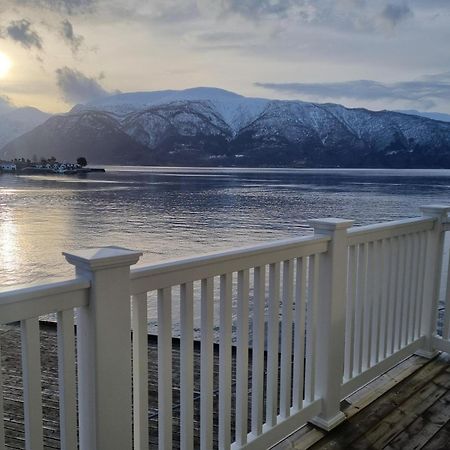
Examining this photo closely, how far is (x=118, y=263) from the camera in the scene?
1396mm

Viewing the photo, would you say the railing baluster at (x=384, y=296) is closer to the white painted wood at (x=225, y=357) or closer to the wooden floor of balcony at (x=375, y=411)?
the wooden floor of balcony at (x=375, y=411)

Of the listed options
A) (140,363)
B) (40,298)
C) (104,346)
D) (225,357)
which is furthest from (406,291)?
(40,298)

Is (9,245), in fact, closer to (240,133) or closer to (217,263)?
(217,263)

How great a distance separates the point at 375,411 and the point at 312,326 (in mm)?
689

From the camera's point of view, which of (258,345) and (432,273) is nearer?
(258,345)

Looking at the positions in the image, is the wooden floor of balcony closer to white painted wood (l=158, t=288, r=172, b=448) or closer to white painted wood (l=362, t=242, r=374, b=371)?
white painted wood (l=362, t=242, r=374, b=371)

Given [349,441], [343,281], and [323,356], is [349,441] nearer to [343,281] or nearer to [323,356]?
[323,356]


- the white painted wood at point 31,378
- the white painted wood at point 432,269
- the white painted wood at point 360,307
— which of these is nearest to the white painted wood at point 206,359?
the white painted wood at point 31,378

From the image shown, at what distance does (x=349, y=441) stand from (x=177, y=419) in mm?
849

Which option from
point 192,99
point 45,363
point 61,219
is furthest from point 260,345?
point 192,99

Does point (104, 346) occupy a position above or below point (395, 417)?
above

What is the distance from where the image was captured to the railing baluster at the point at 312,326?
89.8 inches

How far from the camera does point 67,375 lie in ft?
4.44

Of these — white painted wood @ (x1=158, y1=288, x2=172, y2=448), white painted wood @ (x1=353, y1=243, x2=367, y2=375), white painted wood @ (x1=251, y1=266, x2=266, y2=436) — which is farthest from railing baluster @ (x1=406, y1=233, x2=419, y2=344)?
white painted wood @ (x1=158, y1=288, x2=172, y2=448)
